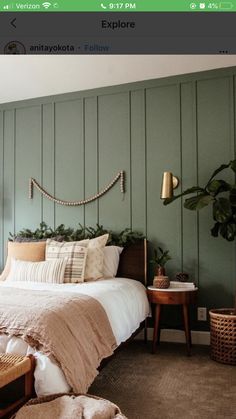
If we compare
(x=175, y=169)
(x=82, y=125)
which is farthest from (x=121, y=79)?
(x=175, y=169)

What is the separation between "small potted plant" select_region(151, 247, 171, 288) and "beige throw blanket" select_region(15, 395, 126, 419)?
62.3 inches

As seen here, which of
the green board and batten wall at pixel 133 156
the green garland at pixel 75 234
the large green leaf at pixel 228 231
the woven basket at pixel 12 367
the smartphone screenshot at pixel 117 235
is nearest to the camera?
the woven basket at pixel 12 367

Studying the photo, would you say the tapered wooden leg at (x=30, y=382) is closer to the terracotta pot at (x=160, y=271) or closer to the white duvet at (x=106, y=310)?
the white duvet at (x=106, y=310)

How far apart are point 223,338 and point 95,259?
1274 millimetres

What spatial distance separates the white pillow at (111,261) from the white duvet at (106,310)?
0.23m

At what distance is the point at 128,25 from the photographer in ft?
3.97

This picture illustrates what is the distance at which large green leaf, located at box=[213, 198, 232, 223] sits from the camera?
10.1 feet

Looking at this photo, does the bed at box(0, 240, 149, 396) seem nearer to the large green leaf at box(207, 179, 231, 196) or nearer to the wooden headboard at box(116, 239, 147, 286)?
the wooden headboard at box(116, 239, 147, 286)

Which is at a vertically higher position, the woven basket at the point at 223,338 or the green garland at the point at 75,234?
the green garland at the point at 75,234

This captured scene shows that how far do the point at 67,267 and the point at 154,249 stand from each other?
0.94m

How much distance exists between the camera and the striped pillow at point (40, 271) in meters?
3.33

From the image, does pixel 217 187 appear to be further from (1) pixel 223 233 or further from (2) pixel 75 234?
(2) pixel 75 234
